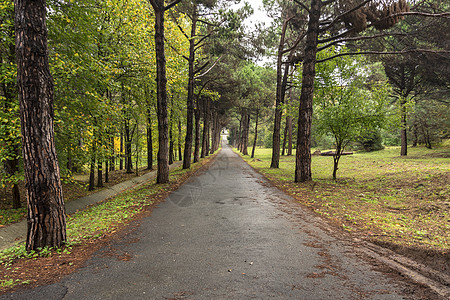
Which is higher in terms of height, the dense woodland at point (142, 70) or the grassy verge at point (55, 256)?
the dense woodland at point (142, 70)

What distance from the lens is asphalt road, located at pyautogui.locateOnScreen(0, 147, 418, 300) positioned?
9.11 ft

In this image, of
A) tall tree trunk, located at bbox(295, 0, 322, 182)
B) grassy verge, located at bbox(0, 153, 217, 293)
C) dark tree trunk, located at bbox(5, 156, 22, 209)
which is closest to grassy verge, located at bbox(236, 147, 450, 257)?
tall tree trunk, located at bbox(295, 0, 322, 182)

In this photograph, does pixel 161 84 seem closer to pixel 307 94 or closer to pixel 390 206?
pixel 307 94

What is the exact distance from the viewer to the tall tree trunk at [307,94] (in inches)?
417

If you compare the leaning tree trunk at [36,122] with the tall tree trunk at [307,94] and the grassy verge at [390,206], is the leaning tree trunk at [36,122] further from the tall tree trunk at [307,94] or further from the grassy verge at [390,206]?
the tall tree trunk at [307,94]

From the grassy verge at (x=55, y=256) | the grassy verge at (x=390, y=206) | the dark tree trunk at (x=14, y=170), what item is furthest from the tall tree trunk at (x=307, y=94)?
the dark tree trunk at (x=14, y=170)

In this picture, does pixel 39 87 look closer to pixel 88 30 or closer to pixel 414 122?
pixel 88 30

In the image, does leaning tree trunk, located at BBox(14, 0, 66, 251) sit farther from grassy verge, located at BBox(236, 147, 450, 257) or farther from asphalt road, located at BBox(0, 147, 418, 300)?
grassy verge, located at BBox(236, 147, 450, 257)

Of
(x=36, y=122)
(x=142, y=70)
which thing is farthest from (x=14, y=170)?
(x=142, y=70)

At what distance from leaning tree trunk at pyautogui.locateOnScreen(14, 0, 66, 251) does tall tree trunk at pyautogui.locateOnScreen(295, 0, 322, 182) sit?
9.69 m

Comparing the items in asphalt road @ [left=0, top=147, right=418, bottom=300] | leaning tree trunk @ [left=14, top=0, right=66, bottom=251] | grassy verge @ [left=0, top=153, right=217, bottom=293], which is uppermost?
leaning tree trunk @ [left=14, top=0, right=66, bottom=251]

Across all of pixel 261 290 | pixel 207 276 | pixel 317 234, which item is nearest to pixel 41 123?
pixel 207 276

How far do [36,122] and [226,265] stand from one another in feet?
13.1

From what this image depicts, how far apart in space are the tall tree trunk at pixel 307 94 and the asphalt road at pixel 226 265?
5.49 meters
